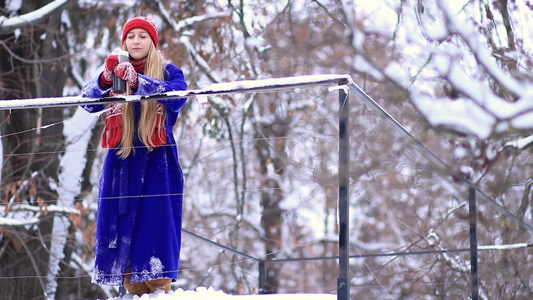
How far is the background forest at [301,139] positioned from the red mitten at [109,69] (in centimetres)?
390

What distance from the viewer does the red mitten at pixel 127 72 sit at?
9.66 feet

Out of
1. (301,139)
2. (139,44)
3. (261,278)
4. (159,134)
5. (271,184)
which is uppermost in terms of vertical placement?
(301,139)

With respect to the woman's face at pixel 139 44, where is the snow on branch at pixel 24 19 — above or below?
above

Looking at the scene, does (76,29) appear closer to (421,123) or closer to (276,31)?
(276,31)

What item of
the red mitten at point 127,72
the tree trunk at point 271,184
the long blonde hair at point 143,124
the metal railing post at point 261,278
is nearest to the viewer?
the red mitten at point 127,72

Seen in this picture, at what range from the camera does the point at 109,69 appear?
2.97m

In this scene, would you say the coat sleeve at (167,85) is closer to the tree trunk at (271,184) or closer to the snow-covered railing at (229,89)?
the snow-covered railing at (229,89)

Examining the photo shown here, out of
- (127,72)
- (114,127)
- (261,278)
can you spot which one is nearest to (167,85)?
(127,72)

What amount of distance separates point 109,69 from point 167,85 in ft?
0.67

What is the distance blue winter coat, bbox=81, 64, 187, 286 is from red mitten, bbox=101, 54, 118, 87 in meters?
0.03

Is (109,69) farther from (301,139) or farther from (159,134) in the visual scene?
(301,139)

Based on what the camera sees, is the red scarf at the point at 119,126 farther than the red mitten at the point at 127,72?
Yes

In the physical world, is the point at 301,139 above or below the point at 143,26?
above

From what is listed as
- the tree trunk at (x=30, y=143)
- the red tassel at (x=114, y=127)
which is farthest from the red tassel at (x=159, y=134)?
the tree trunk at (x=30, y=143)
